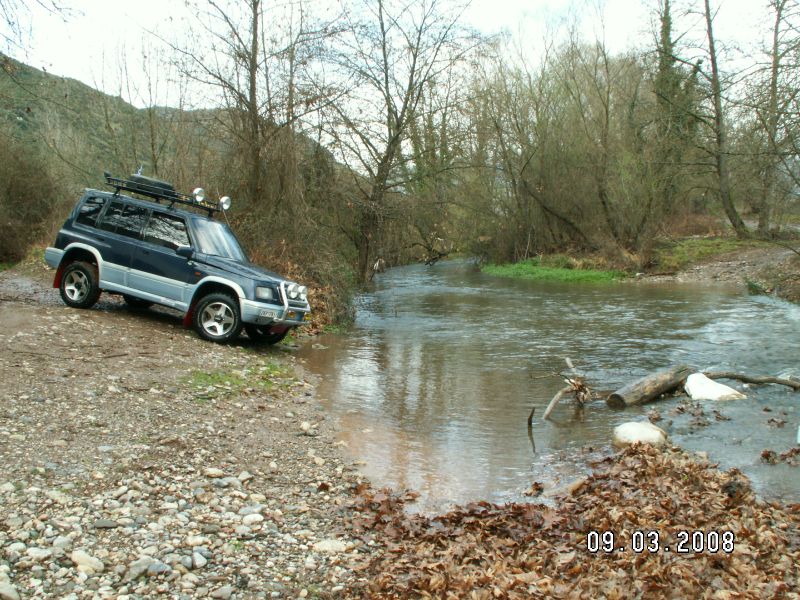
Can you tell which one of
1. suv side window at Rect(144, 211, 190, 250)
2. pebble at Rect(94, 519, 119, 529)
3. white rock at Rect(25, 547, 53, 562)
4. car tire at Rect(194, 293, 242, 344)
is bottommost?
pebble at Rect(94, 519, 119, 529)

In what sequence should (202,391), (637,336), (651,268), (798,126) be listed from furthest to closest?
Answer: (651,268)
(637,336)
(798,126)
(202,391)

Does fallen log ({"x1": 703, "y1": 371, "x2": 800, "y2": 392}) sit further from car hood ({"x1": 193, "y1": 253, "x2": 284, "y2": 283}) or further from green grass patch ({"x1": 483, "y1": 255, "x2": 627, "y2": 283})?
green grass patch ({"x1": 483, "y1": 255, "x2": 627, "y2": 283})

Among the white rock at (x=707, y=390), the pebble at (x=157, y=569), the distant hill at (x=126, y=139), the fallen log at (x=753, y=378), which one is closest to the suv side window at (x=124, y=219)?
the distant hill at (x=126, y=139)

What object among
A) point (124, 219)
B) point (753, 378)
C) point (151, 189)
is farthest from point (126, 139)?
point (753, 378)

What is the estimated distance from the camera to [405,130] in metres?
25.0

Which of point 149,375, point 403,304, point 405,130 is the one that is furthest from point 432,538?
point 405,130

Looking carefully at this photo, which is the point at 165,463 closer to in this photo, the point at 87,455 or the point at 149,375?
the point at 87,455

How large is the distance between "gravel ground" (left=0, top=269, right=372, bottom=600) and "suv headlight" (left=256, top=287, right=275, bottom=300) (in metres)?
1.38

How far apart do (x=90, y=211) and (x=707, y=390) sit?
10981 mm

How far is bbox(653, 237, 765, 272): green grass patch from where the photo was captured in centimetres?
3114

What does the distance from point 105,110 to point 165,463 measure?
19.6m

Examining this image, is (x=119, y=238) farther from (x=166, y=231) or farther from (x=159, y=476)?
(x=159, y=476)

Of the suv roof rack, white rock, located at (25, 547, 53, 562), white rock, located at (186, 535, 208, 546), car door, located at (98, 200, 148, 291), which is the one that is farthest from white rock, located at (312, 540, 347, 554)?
the suv roof rack

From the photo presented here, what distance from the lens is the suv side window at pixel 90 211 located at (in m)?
12.6
